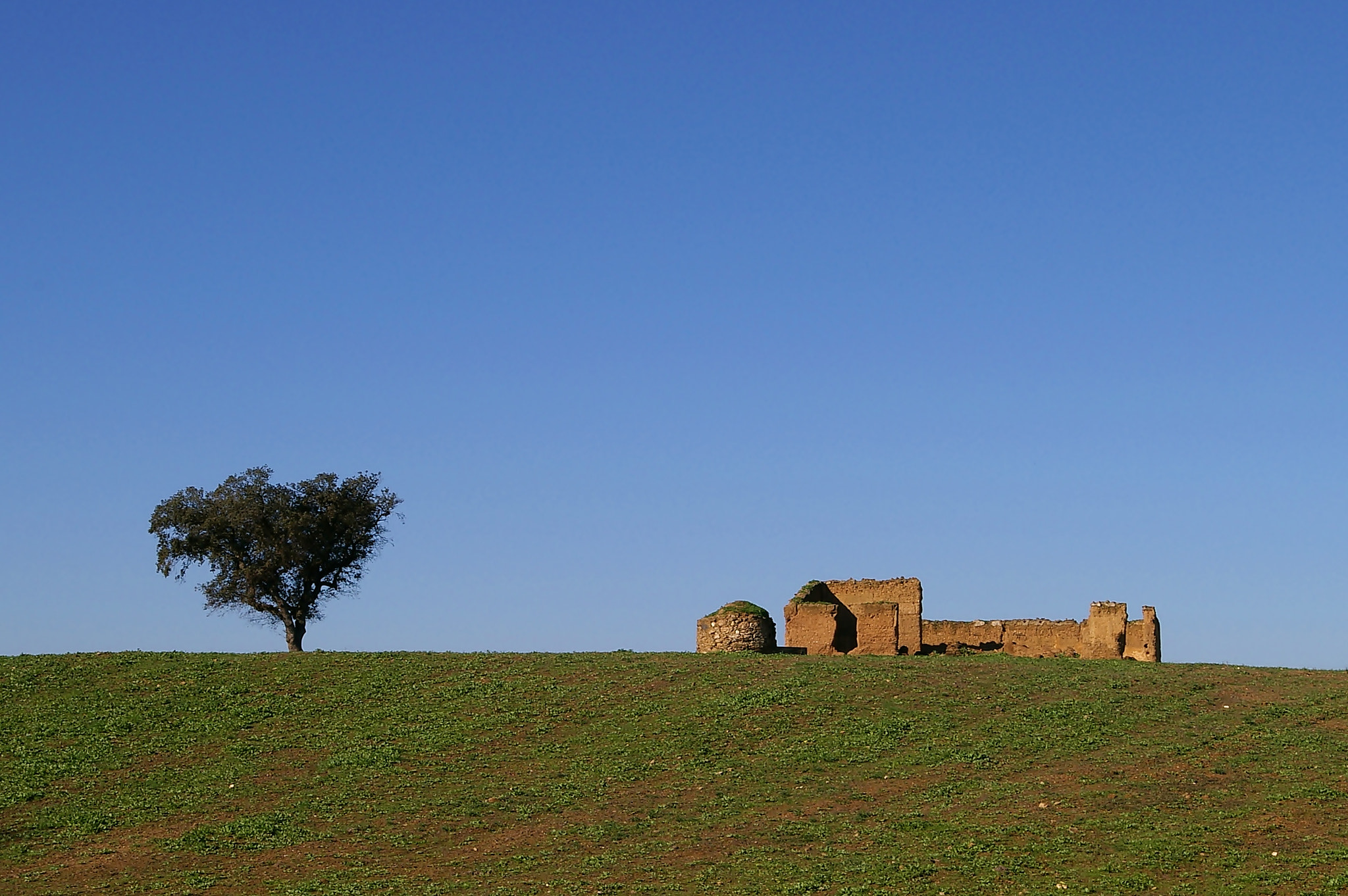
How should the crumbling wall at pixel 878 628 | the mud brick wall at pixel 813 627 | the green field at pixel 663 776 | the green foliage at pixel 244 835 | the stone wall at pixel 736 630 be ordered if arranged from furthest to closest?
the mud brick wall at pixel 813 627 → the crumbling wall at pixel 878 628 → the stone wall at pixel 736 630 → the green foliage at pixel 244 835 → the green field at pixel 663 776

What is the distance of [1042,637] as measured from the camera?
138ft

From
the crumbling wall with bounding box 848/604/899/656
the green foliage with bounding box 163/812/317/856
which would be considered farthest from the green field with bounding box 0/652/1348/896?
the crumbling wall with bounding box 848/604/899/656

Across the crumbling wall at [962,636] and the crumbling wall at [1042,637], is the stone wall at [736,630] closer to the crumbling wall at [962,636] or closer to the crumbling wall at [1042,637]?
the crumbling wall at [962,636]

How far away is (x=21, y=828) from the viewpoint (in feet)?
82.5

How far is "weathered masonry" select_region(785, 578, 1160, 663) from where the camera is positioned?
40.8m

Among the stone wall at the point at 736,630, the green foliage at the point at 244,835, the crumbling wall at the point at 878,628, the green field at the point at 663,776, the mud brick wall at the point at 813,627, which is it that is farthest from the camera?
the mud brick wall at the point at 813,627

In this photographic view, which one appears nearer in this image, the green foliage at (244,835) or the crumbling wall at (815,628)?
the green foliage at (244,835)

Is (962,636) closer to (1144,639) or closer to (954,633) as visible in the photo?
(954,633)

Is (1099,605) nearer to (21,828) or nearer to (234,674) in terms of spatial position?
(234,674)

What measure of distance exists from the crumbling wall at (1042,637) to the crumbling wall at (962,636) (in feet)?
0.80

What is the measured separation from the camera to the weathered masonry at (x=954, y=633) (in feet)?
134

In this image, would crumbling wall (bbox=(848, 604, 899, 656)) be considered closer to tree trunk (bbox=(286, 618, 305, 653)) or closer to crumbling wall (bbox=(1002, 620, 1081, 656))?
crumbling wall (bbox=(1002, 620, 1081, 656))

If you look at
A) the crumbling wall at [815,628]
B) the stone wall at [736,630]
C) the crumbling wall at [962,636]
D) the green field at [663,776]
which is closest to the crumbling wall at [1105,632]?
the crumbling wall at [962,636]

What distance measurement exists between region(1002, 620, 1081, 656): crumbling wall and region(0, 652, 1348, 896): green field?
5261 millimetres
